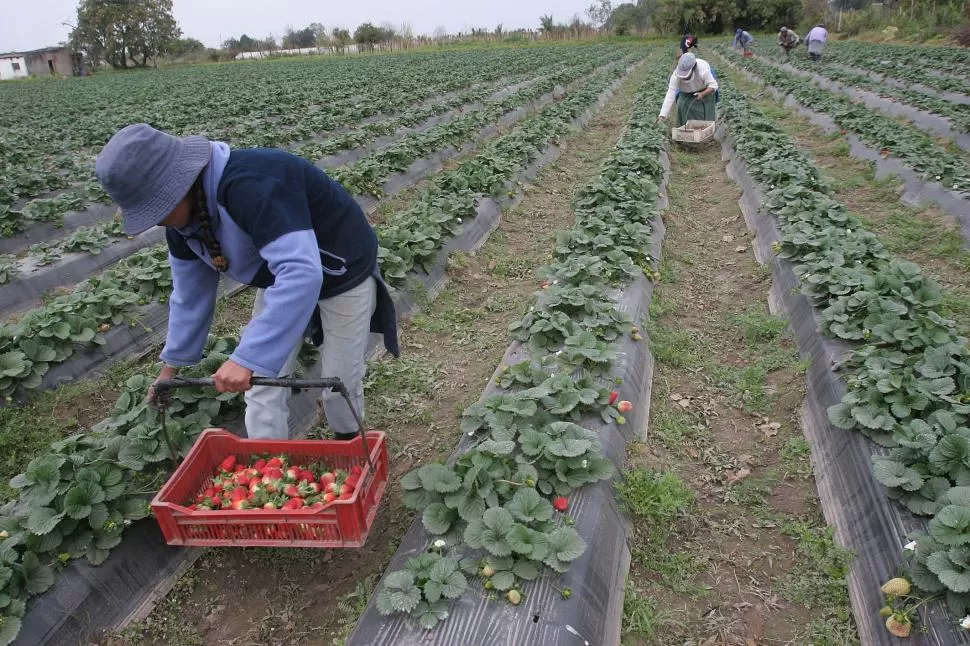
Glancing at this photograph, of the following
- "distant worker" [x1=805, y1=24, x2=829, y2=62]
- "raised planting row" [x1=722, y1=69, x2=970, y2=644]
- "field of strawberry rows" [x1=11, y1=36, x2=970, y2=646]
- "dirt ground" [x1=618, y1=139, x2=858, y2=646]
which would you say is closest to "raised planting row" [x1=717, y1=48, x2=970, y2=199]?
"field of strawberry rows" [x1=11, y1=36, x2=970, y2=646]

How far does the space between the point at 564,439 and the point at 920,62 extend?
990 inches

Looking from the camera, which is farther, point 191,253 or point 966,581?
point 191,253

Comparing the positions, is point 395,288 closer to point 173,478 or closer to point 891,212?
point 173,478

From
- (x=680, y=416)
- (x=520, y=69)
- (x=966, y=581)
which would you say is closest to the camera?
(x=966, y=581)

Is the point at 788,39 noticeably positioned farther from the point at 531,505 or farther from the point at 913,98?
the point at 531,505

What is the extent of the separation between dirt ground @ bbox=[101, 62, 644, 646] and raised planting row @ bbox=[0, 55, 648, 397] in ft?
1.68

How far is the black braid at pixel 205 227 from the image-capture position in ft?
7.36

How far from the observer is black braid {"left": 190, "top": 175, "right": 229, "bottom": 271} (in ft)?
7.36

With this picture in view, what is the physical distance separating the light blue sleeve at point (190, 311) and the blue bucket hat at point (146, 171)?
0.58 metres

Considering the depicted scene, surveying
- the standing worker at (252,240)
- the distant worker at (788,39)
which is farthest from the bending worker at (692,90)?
the distant worker at (788,39)

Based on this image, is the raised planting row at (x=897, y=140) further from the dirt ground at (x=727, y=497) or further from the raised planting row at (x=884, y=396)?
the dirt ground at (x=727, y=497)

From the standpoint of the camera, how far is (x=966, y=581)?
211 cm

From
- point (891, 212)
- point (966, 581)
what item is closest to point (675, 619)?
point (966, 581)

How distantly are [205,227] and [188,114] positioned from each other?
16.8 meters
